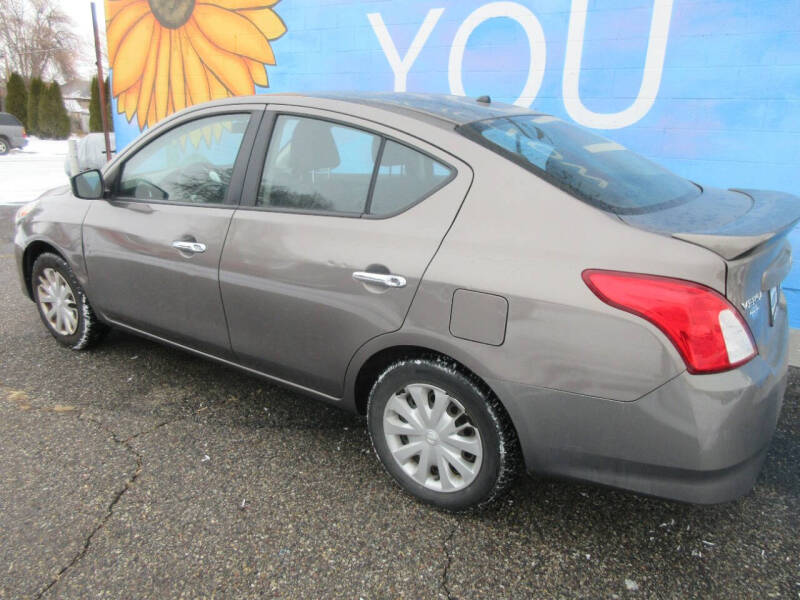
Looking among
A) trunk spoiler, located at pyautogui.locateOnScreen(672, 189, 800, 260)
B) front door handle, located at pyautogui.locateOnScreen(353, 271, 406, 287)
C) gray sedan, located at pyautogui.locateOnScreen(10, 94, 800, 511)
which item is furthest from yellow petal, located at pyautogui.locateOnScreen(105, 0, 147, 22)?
trunk spoiler, located at pyautogui.locateOnScreen(672, 189, 800, 260)

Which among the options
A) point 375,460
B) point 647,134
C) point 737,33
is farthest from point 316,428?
point 737,33

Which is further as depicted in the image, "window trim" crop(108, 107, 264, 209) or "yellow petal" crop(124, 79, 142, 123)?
"yellow petal" crop(124, 79, 142, 123)

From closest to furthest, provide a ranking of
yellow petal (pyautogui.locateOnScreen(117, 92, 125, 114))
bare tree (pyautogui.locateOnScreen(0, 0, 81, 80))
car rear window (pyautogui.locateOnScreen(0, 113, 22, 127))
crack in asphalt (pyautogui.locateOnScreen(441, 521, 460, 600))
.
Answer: crack in asphalt (pyautogui.locateOnScreen(441, 521, 460, 600)) < yellow petal (pyautogui.locateOnScreen(117, 92, 125, 114)) < car rear window (pyautogui.locateOnScreen(0, 113, 22, 127)) < bare tree (pyautogui.locateOnScreen(0, 0, 81, 80))

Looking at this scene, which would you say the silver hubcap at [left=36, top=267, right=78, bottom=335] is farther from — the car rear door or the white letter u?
the white letter u

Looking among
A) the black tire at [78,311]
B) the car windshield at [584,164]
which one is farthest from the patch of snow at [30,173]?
the car windshield at [584,164]

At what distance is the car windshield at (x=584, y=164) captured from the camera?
2086mm

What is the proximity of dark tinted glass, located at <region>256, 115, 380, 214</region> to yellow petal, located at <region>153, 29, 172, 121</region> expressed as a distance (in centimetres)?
719

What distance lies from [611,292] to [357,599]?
1.27m

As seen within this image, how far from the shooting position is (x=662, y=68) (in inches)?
198

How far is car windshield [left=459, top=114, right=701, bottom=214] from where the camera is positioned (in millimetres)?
2086

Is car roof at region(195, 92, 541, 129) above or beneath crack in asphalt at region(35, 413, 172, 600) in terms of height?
above

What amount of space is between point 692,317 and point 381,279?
3.43 feet

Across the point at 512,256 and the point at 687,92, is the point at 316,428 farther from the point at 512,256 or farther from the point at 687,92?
the point at 687,92

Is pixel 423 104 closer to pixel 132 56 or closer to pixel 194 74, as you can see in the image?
pixel 194 74
